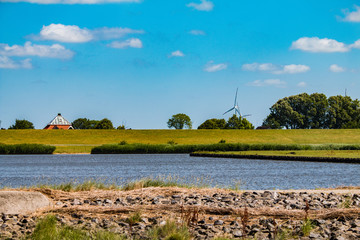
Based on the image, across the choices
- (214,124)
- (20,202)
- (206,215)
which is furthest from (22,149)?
(214,124)

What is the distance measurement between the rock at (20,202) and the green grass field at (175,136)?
333 ft

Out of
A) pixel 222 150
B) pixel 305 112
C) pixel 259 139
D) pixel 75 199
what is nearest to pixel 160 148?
pixel 222 150

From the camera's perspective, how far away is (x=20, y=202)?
47.2 feet

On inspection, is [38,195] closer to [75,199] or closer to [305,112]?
[75,199]

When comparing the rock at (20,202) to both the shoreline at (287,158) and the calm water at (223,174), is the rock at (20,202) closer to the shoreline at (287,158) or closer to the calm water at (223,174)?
the calm water at (223,174)

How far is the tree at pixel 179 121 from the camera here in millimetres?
184337

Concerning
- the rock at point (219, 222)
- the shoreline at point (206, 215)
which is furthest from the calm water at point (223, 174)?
the rock at point (219, 222)

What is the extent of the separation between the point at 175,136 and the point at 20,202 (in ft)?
370

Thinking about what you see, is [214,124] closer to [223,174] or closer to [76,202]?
[223,174]

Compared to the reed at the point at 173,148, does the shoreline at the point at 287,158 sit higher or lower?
lower

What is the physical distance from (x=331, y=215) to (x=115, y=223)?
17.3ft

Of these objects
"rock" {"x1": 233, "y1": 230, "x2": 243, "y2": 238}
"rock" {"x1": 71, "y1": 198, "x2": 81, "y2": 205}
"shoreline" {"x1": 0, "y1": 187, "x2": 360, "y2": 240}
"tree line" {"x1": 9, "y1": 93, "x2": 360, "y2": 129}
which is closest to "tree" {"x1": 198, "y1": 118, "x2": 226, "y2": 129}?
"tree line" {"x1": 9, "y1": 93, "x2": 360, "y2": 129}

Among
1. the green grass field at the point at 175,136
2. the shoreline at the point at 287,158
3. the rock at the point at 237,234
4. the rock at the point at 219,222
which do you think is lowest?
the rock at the point at 237,234

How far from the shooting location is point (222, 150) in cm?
8831
